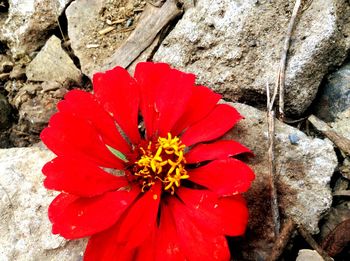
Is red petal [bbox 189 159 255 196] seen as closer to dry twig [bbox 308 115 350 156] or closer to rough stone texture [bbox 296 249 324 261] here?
A: rough stone texture [bbox 296 249 324 261]

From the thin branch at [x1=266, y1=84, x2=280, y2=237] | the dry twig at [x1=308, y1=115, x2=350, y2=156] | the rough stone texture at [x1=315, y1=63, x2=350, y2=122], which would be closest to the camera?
the thin branch at [x1=266, y1=84, x2=280, y2=237]

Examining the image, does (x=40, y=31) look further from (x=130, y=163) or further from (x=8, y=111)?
(x=130, y=163)

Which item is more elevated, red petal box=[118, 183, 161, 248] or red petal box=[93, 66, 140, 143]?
red petal box=[93, 66, 140, 143]

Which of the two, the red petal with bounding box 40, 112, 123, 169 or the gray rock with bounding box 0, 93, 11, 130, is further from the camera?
the gray rock with bounding box 0, 93, 11, 130

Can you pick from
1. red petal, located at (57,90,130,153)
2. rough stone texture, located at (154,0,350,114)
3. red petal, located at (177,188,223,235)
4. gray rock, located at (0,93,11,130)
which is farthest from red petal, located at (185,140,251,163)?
gray rock, located at (0,93,11,130)

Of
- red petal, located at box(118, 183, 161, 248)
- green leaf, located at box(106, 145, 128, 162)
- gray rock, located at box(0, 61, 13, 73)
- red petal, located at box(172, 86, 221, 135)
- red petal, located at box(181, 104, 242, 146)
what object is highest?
gray rock, located at box(0, 61, 13, 73)

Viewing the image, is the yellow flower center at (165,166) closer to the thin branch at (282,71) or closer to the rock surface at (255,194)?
the rock surface at (255,194)

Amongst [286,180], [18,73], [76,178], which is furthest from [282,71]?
[18,73]
